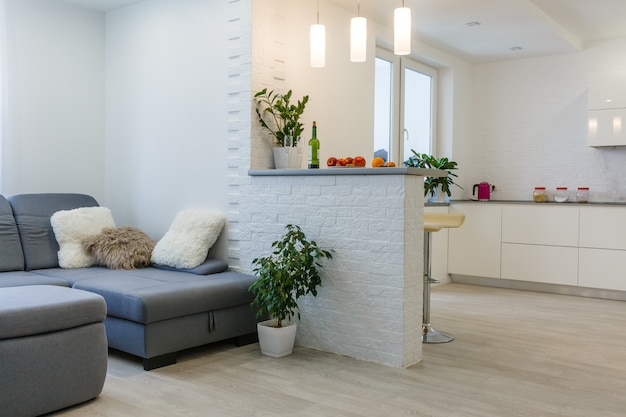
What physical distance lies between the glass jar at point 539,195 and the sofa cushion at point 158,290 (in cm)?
373

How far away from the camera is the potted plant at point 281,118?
4.02 meters

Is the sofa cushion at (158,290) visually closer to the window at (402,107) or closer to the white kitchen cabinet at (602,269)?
the window at (402,107)

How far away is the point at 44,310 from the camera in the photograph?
2525 mm

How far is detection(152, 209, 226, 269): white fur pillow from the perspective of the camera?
12.8 ft

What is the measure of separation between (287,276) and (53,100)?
2.58m

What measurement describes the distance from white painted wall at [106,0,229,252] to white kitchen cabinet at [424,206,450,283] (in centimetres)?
269

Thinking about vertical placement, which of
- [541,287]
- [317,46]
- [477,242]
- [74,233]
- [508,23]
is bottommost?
[541,287]

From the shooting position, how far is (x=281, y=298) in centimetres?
343

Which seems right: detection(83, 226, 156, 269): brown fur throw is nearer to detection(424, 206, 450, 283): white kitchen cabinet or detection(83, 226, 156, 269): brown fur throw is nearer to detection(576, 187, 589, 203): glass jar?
detection(424, 206, 450, 283): white kitchen cabinet

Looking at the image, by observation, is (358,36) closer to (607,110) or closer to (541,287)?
(607,110)

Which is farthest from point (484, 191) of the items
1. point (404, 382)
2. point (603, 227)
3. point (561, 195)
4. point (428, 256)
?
point (404, 382)

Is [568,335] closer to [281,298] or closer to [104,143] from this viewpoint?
[281,298]

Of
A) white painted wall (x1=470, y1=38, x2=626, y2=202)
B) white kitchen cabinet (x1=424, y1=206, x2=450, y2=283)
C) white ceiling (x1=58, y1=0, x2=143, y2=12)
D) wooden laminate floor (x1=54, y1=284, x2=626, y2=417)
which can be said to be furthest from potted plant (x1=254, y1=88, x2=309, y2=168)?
white painted wall (x1=470, y1=38, x2=626, y2=202)

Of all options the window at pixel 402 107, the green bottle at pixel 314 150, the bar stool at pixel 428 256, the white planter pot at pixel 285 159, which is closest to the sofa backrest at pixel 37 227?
the white planter pot at pixel 285 159
